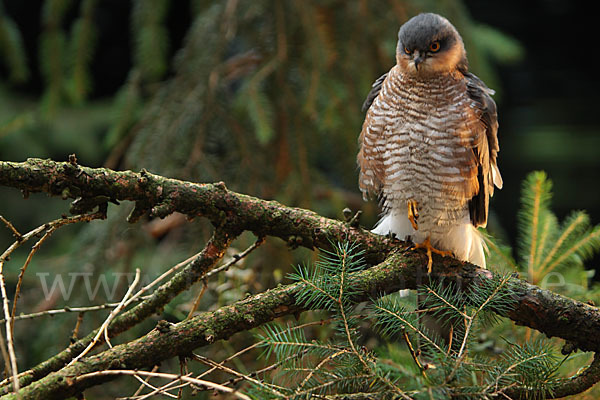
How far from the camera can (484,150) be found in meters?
1.77

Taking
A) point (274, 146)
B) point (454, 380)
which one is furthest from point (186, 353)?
point (274, 146)

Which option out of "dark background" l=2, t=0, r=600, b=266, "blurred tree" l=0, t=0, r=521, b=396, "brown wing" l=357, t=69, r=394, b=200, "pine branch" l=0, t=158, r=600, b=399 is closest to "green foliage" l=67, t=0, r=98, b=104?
"blurred tree" l=0, t=0, r=521, b=396

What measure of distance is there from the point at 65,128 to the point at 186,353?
3054 mm

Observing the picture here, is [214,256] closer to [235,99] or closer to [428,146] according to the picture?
[428,146]

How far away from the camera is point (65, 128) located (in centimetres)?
376

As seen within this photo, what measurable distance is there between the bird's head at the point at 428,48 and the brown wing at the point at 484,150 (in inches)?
3.6

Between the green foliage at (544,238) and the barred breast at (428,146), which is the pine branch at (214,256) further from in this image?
the green foliage at (544,238)

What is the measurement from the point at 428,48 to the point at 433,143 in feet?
1.08

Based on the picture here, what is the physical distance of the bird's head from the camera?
178cm

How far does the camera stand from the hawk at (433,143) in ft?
5.59

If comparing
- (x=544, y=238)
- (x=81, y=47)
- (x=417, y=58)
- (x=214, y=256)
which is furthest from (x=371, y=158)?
(x=81, y=47)

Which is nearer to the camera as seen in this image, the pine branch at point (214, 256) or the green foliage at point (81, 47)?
the pine branch at point (214, 256)

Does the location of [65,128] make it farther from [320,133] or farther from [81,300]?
[320,133]

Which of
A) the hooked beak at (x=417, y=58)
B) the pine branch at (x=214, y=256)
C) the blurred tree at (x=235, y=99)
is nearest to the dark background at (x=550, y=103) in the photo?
the blurred tree at (x=235, y=99)
